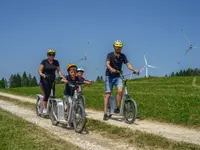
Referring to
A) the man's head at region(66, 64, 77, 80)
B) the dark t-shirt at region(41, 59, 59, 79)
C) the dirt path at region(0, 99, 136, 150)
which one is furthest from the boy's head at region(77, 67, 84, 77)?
the dirt path at region(0, 99, 136, 150)

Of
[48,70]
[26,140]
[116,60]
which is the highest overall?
[116,60]

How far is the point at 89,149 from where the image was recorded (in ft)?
28.4

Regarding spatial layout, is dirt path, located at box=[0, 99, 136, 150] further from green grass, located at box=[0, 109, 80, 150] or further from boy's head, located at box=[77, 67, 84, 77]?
boy's head, located at box=[77, 67, 84, 77]

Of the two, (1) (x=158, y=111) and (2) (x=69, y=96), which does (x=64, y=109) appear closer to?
(2) (x=69, y=96)

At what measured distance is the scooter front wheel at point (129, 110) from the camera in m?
12.2

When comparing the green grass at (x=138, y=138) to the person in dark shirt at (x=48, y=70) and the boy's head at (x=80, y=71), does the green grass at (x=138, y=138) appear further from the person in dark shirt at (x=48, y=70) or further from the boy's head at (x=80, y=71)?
the boy's head at (x=80, y=71)

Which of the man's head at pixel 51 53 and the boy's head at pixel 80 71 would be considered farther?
the boy's head at pixel 80 71

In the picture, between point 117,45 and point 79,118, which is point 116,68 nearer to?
point 117,45

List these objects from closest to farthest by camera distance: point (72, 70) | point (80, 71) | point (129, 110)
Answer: point (72, 70) < point (129, 110) < point (80, 71)

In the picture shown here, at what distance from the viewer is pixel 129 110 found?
12531 mm

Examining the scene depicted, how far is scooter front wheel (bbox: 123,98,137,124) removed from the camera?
12203 mm

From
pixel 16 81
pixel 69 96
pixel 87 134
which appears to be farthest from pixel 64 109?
pixel 16 81

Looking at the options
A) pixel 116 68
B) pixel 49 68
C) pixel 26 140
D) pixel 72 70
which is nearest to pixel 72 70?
pixel 72 70

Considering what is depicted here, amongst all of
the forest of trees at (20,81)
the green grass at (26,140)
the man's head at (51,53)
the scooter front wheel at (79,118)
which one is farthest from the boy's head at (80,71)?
the forest of trees at (20,81)
